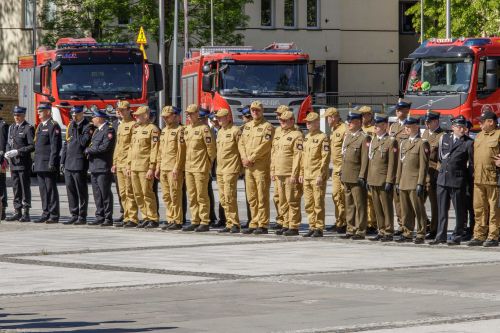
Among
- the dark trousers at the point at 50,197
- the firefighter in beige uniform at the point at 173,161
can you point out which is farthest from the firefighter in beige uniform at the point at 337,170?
the dark trousers at the point at 50,197

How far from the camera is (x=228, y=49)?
120 feet

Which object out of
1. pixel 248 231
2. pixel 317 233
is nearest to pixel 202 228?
pixel 248 231

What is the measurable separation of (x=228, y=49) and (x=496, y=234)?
1837 centimetres

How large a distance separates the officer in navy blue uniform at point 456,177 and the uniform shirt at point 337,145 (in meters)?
2.06

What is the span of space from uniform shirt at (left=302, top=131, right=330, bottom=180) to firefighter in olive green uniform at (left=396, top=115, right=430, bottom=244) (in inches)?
45.2

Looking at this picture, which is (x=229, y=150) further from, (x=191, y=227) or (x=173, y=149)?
(x=191, y=227)

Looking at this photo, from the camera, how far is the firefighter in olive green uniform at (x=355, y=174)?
20.0 m

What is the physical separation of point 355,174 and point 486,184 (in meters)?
2.07

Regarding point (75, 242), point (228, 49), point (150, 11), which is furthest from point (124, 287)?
point (150, 11)

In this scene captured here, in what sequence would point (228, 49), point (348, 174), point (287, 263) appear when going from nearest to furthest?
point (287, 263), point (348, 174), point (228, 49)

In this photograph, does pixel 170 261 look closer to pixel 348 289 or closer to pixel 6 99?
pixel 348 289

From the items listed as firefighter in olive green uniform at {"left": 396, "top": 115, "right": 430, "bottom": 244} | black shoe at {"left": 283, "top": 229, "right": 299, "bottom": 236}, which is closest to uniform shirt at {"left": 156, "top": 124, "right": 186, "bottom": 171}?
black shoe at {"left": 283, "top": 229, "right": 299, "bottom": 236}

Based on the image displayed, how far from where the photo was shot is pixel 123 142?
22.9 meters

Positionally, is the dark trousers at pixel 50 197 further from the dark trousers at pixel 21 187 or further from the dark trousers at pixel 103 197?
the dark trousers at pixel 103 197
